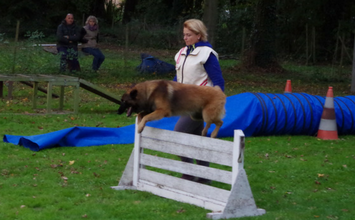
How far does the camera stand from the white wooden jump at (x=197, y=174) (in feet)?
17.7

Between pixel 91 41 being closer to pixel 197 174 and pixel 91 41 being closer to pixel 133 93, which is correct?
pixel 133 93

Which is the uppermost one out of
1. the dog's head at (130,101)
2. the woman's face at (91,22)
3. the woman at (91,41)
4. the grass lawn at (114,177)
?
the woman's face at (91,22)

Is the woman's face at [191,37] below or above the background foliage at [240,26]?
below

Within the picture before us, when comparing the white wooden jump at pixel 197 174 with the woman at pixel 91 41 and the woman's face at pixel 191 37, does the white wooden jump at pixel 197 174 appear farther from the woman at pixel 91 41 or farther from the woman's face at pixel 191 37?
the woman at pixel 91 41

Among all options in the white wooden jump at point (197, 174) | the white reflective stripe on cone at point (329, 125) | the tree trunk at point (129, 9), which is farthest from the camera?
the tree trunk at point (129, 9)

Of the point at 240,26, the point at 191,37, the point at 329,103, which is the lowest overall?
the point at 329,103

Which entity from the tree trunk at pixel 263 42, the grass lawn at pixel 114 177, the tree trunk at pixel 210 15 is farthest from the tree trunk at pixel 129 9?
the grass lawn at pixel 114 177

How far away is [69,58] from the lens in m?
16.6

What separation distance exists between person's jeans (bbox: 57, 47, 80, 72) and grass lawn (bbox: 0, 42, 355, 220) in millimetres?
3109

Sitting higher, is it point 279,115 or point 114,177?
point 279,115

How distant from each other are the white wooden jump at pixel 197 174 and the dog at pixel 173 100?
13.0 inches

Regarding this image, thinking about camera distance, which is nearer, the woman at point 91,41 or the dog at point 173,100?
the dog at point 173,100

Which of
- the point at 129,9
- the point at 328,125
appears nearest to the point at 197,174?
the point at 328,125

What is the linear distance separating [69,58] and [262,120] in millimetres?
8448
